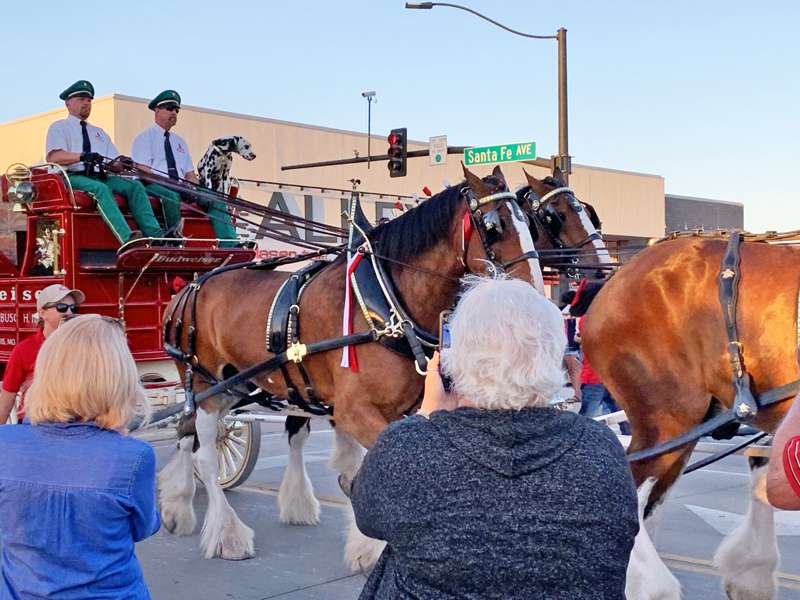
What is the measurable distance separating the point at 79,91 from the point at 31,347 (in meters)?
3.42

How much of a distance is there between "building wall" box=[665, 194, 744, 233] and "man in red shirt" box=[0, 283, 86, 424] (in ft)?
131

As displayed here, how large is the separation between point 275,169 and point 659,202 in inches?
832

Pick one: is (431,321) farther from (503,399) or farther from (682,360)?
(503,399)

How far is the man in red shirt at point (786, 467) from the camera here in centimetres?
185

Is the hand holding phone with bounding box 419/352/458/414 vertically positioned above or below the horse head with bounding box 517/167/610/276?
below

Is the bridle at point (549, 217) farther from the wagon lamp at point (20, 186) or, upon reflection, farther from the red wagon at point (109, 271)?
the wagon lamp at point (20, 186)

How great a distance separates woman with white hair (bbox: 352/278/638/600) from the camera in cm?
188

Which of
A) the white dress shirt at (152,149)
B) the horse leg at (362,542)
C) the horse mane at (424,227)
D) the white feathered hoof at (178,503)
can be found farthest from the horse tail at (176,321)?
the white dress shirt at (152,149)

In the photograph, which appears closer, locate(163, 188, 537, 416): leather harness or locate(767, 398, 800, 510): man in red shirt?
locate(767, 398, 800, 510): man in red shirt

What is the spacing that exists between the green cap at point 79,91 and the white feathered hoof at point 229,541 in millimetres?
4504

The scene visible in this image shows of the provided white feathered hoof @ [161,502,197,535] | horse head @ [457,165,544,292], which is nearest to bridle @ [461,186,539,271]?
horse head @ [457,165,544,292]

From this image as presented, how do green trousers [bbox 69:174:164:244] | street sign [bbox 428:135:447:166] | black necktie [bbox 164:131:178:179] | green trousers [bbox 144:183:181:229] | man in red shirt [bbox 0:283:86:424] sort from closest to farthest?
1. man in red shirt [bbox 0:283:86:424]
2. green trousers [bbox 69:174:164:244]
3. green trousers [bbox 144:183:181:229]
4. black necktie [bbox 164:131:178:179]
5. street sign [bbox 428:135:447:166]

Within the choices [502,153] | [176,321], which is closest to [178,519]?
[176,321]

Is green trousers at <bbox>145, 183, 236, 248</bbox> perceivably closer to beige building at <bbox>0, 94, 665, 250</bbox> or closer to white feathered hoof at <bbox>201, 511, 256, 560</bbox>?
white feathered hoof at <bbox>201, 511, 256, 560</bbox>
